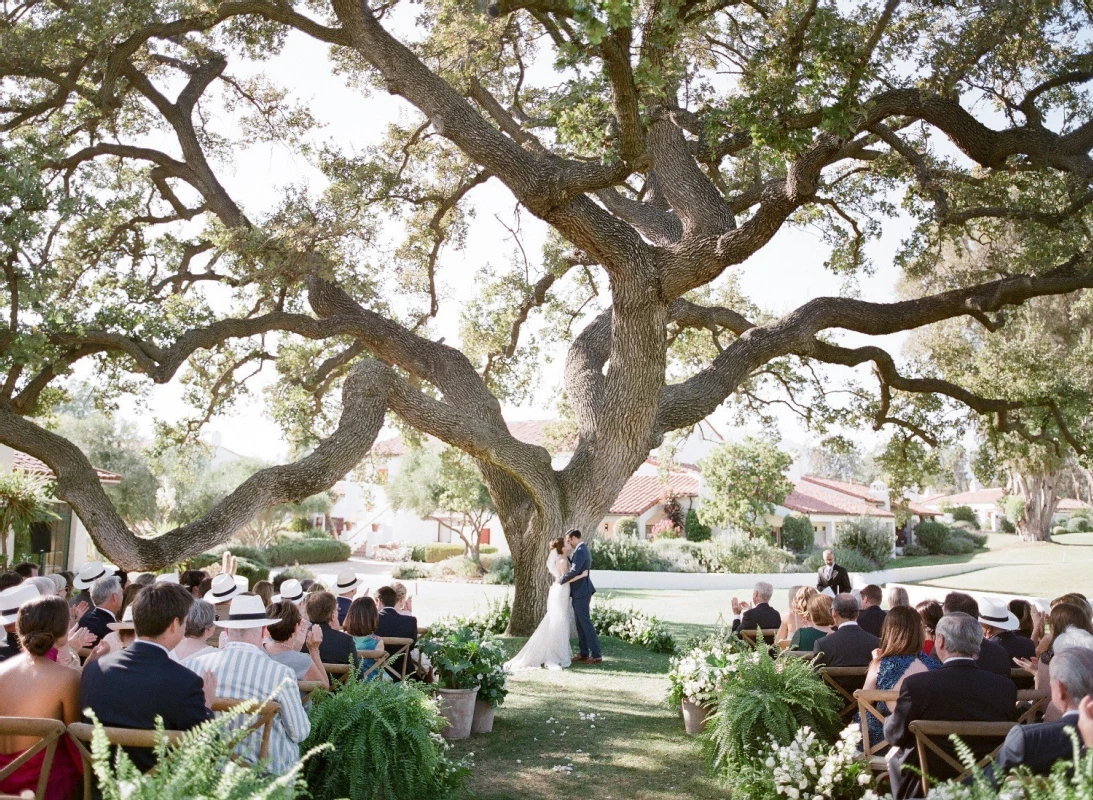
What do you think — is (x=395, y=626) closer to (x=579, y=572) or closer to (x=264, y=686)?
(x=264, y=686)

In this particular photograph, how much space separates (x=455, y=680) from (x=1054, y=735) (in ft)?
17.8

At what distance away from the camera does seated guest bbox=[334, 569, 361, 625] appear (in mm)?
8469

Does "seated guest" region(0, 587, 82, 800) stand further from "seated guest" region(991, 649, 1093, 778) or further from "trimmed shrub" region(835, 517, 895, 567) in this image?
"trimmed shrub" region(835, 517, 895, 567)

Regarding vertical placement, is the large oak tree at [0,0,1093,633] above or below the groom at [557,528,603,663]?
above

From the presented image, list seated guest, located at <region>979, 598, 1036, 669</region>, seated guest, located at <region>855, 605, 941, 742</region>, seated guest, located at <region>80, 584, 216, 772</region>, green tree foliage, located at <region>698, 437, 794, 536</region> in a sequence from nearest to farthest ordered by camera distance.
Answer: seated guest, located at <region>80, 584, 216, 772</region> < seated guest, located at <region>855, 605, 941, 742</region> < seated guest, located at <region>979, 598, 1036, 669</region> < green tree foliage, located at <region>698, 437, 794, 536</region>

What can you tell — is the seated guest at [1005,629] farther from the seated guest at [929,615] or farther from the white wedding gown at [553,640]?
the white wedding gown at [553,640]

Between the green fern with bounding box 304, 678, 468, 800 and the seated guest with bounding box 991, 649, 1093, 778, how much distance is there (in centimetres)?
333

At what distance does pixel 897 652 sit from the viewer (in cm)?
574

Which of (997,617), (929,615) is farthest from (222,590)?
(997,617)

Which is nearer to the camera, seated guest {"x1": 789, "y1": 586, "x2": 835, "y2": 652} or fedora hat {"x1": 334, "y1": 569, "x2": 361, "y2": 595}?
seated guest {"x1": 789, "y1": 586, "x2": 835, "y2": 652}

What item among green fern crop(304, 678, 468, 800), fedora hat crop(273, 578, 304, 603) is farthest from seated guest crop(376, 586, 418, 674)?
green fern crop(304, 678, 468, 800)

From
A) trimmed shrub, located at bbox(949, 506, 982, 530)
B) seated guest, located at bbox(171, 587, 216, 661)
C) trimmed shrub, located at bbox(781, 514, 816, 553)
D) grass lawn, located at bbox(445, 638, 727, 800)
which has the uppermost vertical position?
trimmed shrub, located at bbox(949, 506, 982, 530)

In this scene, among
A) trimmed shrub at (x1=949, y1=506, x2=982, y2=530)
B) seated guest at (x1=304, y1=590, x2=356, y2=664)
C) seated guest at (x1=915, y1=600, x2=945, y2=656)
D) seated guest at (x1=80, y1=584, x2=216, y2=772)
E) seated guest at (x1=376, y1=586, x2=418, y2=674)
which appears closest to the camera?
seated guest at (x1=80, y1=584, x2=216, y2=772)

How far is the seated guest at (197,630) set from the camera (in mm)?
5312
